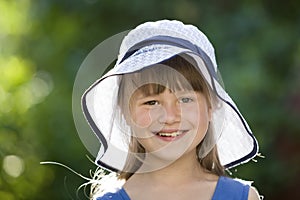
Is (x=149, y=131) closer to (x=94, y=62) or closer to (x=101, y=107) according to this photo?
(x=101, y=107)

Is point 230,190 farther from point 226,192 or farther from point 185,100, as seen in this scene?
point 185,100

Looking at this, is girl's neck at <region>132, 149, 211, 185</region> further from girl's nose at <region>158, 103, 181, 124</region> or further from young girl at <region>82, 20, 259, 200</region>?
girl's nose at <region>158, 103, 181, 124</region>

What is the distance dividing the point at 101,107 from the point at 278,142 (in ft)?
7.67

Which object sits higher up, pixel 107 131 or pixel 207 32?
pixel 107 131

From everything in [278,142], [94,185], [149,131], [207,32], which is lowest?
[278,142]

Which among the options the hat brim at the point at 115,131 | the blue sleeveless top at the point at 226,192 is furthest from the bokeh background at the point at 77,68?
the blue sleeveless top at the point at 226,192

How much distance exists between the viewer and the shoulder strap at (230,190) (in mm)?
2736

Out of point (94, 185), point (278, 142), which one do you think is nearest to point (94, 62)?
point (278, 142)

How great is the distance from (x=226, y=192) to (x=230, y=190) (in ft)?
0.05

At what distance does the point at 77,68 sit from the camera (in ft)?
16.7

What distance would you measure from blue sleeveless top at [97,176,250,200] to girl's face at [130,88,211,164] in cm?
14

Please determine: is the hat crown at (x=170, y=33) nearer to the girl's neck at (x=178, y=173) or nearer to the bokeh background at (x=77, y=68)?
the girl's neck at (x=178, y=173)

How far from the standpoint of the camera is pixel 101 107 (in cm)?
286

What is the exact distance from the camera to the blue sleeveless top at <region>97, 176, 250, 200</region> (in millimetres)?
2738
